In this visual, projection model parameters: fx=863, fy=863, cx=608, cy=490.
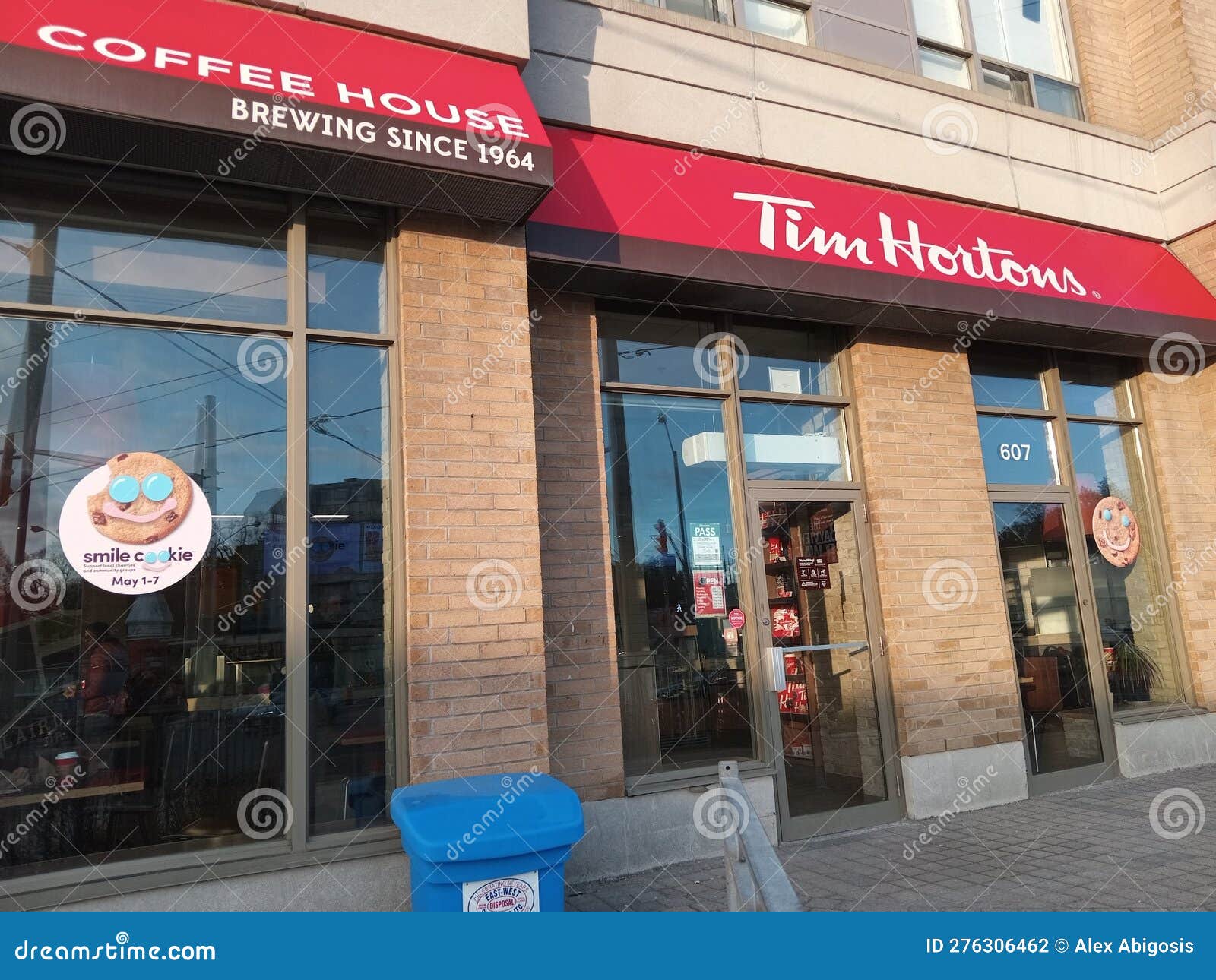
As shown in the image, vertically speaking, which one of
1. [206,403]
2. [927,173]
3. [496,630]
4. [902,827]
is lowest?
[902,827]

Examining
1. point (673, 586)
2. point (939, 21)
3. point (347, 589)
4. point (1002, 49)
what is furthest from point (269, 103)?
point (1002, 49)

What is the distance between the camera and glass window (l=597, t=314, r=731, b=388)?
6.10 m

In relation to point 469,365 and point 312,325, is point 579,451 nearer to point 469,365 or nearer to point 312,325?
point 469,365

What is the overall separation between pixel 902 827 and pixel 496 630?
3437mm

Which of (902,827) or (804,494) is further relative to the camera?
(804,494)

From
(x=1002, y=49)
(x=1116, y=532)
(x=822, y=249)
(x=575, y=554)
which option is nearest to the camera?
(x=575, y=554)

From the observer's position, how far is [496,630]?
15.4ft

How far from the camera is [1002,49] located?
8516 millimetres

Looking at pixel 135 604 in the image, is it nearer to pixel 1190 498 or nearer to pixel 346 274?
pixel 346 274

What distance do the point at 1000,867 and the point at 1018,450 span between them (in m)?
3.94

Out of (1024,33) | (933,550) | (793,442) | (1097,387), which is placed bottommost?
(933,550)

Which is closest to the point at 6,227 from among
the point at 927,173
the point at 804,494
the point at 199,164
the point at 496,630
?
the point at 199,164

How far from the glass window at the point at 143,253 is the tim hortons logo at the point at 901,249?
10.7 feet

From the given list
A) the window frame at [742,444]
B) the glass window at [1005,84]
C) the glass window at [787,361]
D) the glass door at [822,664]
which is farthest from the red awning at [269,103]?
the glass window at [1005,84]
